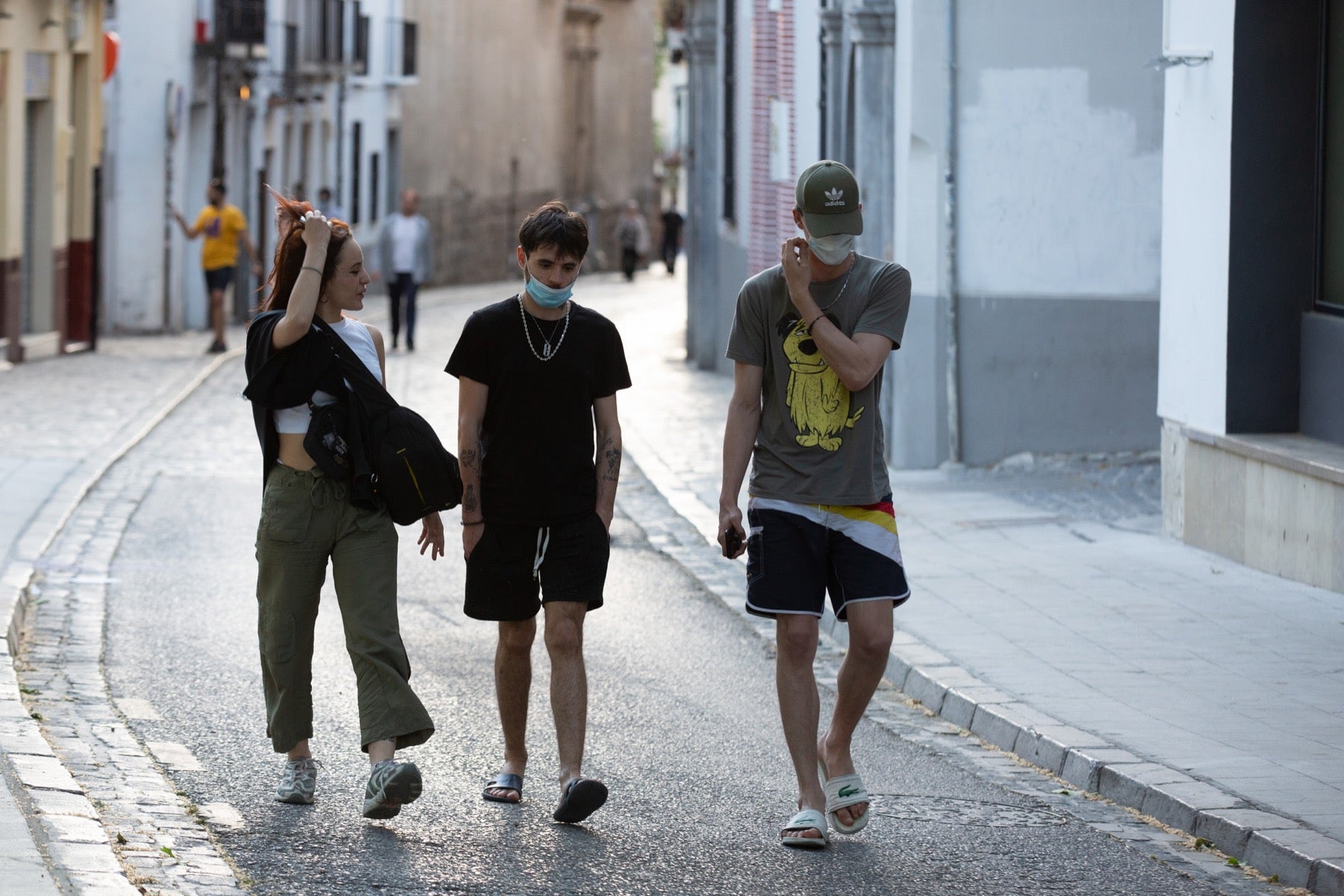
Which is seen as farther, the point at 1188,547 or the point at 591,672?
the point at 1188,547

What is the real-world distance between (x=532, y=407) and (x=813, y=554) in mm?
907

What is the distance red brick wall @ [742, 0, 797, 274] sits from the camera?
21.5 meters

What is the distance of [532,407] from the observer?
6.26m

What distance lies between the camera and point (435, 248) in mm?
48500

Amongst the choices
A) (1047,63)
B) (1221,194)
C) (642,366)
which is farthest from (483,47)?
(1221,194)

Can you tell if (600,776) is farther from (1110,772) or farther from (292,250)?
(292,250)

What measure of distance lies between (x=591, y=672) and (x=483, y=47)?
4464 centimetres

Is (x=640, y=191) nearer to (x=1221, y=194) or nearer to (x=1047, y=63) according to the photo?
(x=1047, y=63)

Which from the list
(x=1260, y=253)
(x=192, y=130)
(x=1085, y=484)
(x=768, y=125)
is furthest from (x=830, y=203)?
(x=192, y=130)

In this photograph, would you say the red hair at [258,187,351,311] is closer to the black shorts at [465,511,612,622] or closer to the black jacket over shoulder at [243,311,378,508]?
the black jacket over shoulder at [243,311,378,508]

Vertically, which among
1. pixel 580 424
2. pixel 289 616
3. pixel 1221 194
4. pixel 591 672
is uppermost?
pixel 1221 194

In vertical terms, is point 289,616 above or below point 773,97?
below

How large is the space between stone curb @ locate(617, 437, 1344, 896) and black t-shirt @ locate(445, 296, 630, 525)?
6.41 ft

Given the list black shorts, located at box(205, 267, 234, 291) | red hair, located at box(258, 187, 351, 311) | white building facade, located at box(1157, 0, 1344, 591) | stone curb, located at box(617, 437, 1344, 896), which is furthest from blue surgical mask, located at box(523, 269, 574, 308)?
black shorts, located at box(205, 267, 234, 291)
